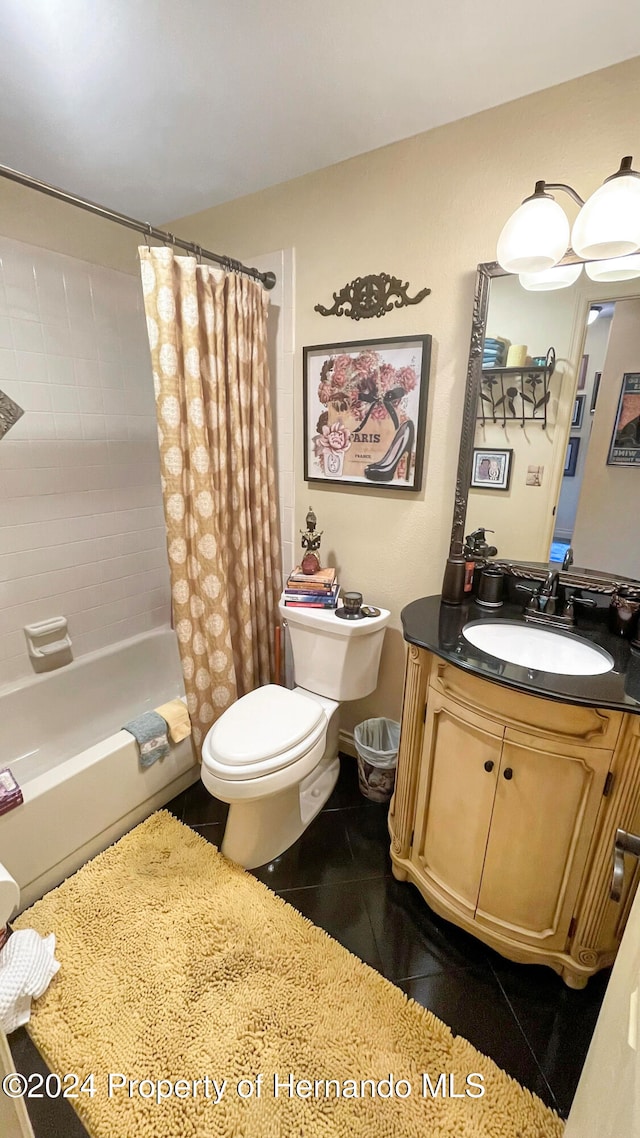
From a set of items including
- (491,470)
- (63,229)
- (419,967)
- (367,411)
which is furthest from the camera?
(63,229)

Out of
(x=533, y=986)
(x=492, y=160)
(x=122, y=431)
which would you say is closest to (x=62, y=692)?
(x=122, y=431)

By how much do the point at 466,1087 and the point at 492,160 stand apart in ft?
8.05

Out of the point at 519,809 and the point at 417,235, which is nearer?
the point at 519,809

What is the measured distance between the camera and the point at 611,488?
4.42 feet

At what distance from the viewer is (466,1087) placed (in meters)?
1.06

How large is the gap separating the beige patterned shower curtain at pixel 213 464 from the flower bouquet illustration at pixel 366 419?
264 mm

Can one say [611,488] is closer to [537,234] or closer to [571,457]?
[571,457]

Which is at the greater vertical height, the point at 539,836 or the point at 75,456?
the point at 75,456

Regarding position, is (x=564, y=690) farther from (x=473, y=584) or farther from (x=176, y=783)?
(x=176, y=783)

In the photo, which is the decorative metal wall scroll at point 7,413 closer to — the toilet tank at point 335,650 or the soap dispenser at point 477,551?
the toilet tank at point 335,650

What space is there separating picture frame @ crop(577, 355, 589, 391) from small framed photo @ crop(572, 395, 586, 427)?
0.09ft

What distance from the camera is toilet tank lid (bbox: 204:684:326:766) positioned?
141cm

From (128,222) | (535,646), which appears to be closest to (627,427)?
(535,646)

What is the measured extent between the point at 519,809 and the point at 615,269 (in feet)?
4.79
